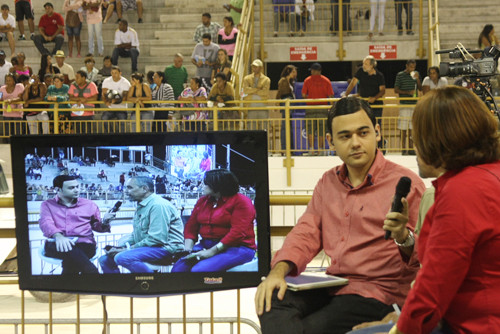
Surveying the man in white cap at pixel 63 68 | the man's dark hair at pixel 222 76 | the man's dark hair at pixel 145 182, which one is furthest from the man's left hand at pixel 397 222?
the man in white cap at pixel 63 68

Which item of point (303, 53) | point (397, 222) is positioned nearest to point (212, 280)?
point (397, 222)

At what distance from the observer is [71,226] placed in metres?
4.02

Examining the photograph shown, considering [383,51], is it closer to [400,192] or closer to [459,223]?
[400,192]

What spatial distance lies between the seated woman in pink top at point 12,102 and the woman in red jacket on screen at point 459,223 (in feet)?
42.8

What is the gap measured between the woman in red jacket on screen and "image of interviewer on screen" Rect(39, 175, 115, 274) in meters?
1.64

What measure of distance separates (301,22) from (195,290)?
1600 centimetres

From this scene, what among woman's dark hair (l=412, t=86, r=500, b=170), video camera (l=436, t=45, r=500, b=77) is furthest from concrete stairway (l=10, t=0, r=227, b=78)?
woman's dark hair (l=412, t=86, r=500, b=170)

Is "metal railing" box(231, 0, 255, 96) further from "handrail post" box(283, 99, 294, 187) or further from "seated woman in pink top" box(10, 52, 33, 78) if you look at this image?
"seated woman in pink top" box(10, 52, 33, 78)

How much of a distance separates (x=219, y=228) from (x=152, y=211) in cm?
32

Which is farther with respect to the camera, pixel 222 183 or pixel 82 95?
pixel 82 95

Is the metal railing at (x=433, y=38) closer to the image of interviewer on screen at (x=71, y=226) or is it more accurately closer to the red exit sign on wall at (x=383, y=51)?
the red exit sign on wall at (x=383, y=51)

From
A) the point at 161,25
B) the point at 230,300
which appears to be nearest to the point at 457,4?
the point at 161,25

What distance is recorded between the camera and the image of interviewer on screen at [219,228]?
3964 mm

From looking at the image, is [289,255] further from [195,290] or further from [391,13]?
[391,13]
